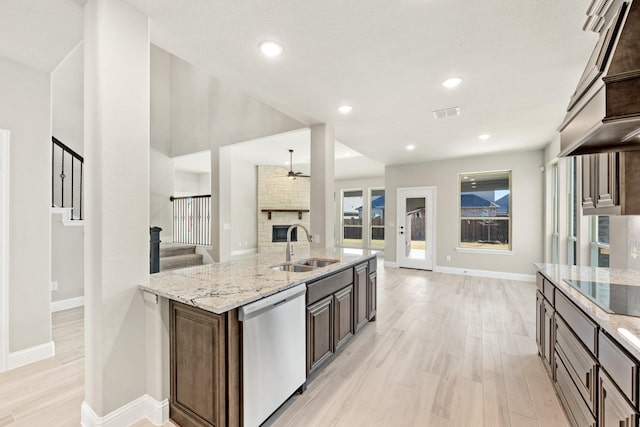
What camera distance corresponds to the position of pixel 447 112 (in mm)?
3463

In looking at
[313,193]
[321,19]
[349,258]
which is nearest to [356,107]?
[313,193]

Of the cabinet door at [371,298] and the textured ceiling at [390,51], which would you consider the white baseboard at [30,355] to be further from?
the cabinet door at [371,298]

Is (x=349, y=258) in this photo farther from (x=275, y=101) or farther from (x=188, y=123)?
(x=188, y=123)

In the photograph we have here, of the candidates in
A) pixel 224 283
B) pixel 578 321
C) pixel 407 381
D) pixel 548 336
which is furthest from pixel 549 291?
pixel 224 283

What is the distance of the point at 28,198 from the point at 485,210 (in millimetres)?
7390

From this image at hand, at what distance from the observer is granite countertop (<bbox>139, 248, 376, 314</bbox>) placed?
60.0 inches

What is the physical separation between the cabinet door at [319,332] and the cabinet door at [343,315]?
95 mm

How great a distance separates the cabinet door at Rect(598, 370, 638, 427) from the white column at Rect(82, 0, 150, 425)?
251 cm

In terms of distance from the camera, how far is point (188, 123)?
608cm

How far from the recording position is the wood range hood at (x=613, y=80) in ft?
3.67

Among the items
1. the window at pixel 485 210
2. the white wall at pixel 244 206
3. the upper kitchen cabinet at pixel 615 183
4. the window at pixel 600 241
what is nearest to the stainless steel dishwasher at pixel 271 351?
the upper kitchen cabinet at pixel 615 183

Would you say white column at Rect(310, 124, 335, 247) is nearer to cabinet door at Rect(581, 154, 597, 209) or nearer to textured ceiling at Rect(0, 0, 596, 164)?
textured ceiling at Rect(0, 0, 596, 164)

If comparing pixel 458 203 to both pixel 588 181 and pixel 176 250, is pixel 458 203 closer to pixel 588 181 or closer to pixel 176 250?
pixel 588 181

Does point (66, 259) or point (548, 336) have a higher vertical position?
point (66, 259)
